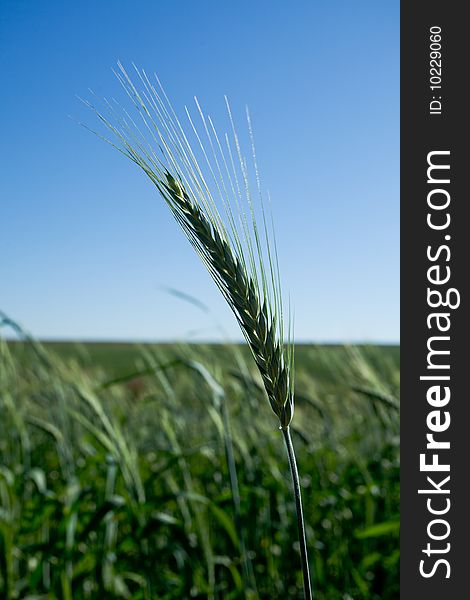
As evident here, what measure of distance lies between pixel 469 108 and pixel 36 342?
1.27 metres

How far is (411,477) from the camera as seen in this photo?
1285 millimetres

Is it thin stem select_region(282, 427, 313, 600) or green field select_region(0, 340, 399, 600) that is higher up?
thin stem select_region(282, 427, 313, 600)

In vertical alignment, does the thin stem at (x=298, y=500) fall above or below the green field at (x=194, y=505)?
above

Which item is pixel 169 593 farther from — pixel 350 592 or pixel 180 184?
pixel 180 184

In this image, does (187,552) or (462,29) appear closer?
(462,29)

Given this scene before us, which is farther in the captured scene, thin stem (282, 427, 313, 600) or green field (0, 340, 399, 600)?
green field (0, 340, 399, 600)

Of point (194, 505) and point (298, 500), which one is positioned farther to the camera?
point (194, 505)

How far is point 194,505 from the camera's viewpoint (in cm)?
202

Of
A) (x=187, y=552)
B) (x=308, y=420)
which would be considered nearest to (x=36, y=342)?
(x=187, y=552)

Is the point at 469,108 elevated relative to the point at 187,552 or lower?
elevated

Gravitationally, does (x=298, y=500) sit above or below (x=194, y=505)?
above

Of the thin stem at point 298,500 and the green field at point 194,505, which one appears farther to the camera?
the green field at point 194,505

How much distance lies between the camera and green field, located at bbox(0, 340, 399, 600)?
191 cm

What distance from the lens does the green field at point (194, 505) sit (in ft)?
6.28
